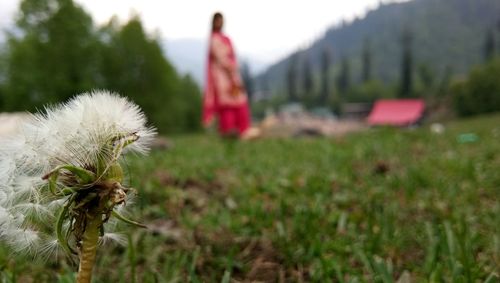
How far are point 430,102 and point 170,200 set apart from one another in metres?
80.2

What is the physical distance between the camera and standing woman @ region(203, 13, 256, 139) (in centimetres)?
1017

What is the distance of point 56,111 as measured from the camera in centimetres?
101

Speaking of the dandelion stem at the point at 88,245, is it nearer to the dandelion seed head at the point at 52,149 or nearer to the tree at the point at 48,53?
the dandelion seed head at the point at 52,149

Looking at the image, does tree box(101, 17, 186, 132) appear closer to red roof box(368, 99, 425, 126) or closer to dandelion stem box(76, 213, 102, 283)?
dandelion stem box(76, 213, 102, 283)

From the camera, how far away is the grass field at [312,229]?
1.69m

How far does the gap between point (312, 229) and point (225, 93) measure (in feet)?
27.5

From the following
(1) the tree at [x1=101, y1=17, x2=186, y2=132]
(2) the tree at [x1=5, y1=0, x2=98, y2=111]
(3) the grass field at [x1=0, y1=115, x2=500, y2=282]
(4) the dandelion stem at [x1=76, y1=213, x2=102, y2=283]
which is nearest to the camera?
(4) the dandelion stem at [x1=76, y1=213, x2=102, y2=283]

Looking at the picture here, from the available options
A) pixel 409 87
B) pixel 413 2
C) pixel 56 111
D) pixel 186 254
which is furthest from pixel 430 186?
pixel 413 2

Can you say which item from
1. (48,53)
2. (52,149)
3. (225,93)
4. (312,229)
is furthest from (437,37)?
(52,149)

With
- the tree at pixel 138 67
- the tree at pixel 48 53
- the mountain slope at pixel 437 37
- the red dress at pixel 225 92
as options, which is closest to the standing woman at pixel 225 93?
the red dress at pixel 225 92

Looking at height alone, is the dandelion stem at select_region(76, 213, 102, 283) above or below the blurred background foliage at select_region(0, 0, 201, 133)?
below

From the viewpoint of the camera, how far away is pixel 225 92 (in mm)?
10422

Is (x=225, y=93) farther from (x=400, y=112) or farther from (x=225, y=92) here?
(x=400, y=112)

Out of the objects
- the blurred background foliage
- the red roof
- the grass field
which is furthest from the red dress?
the red roof
